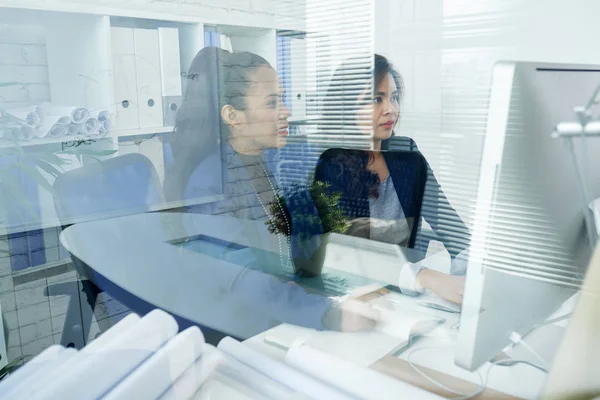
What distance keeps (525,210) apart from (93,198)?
0.72 m

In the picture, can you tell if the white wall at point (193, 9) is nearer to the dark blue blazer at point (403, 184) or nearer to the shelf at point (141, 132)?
the shelf at point (141, 132)

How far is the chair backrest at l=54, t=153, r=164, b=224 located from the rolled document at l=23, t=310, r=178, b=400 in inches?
13.6

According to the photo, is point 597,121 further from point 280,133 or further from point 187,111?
point 280,133

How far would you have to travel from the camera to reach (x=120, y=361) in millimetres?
567

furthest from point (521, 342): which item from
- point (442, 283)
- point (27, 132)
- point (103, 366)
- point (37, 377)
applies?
point (27, 132)

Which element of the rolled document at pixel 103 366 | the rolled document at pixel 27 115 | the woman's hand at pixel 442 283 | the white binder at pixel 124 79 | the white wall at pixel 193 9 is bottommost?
the woman's hand at pixel 442 283

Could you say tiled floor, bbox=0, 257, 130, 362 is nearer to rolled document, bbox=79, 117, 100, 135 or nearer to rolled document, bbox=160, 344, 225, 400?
rolled document, bbox=79, 117, 100, 135

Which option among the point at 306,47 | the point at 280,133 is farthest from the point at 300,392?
the point at 306,47

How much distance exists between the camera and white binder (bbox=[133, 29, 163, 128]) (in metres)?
0.93

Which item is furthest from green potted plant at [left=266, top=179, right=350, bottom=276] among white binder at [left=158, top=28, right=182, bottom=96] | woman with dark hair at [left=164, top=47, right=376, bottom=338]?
white binder at [left=158, top=28, right=182, bottom=96]

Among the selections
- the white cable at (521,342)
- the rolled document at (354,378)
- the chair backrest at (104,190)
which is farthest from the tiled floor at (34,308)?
the white cable at (521,342)

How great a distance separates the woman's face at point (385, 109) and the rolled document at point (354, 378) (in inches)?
44.9

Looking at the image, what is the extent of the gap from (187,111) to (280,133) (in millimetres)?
A: 388

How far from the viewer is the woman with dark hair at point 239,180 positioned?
95cm
